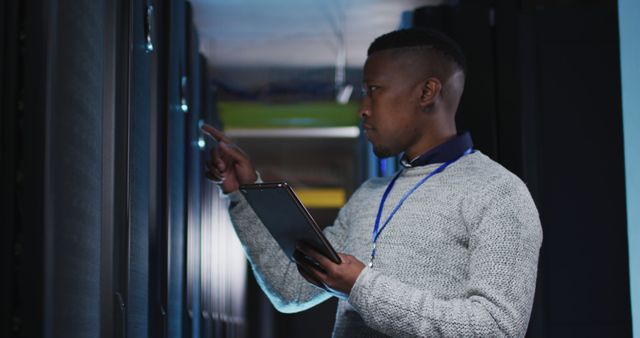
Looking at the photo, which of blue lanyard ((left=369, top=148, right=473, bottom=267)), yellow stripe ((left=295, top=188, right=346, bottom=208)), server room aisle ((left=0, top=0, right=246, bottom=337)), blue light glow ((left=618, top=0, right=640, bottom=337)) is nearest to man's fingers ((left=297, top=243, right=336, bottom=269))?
blue lanyard ((left=369, top=148, right=473, bottom=267))

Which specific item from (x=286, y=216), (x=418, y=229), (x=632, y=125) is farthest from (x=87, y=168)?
(x=632, y=125)

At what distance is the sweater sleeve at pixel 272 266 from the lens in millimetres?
2340

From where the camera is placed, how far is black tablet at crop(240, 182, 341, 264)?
5.90 ft

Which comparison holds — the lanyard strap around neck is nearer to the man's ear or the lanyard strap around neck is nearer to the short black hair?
the man's ear

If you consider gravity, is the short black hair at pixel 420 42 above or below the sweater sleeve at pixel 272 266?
above

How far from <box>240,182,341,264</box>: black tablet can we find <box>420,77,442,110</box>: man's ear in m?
0.54

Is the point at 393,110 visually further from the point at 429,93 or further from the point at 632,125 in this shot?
the point at 632,125

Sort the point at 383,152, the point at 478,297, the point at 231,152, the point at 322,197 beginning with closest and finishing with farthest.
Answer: the point at 478,297 < the point at 383,152 < the point at 231,152 < the point at 322,197

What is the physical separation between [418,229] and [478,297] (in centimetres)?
26

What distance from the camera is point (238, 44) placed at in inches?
235

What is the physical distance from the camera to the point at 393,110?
2.24m

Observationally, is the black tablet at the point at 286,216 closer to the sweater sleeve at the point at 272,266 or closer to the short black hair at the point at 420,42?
the sweater sleeve at the point at 272,266

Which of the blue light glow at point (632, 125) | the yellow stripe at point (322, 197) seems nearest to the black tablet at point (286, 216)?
the blue light glow at point (632, 125)

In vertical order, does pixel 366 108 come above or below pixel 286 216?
above
